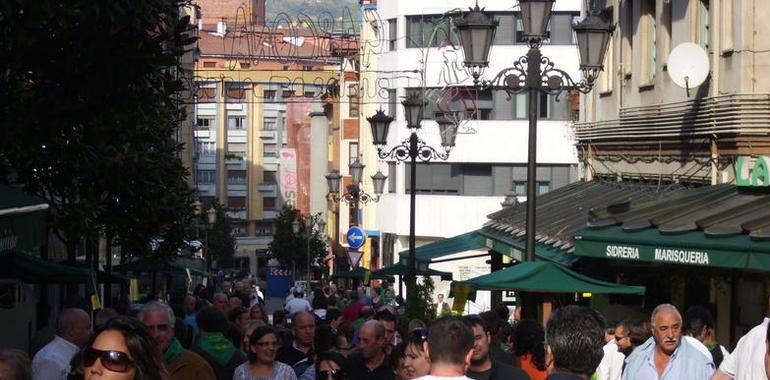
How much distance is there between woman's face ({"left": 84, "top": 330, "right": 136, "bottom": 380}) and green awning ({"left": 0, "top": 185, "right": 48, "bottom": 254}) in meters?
6.49

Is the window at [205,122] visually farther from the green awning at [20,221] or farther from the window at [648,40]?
the green awning at [20,221]

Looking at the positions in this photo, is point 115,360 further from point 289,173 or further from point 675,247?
point 289,173

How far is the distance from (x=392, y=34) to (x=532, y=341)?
47438mm

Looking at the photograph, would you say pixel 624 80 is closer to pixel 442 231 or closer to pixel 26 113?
pixel 26 113

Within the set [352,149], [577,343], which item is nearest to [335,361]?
[577,343]

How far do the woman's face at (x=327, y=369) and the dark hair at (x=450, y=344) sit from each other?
4042mm

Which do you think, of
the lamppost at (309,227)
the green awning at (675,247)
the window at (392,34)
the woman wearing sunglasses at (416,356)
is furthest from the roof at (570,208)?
the lamppost at (309,227)

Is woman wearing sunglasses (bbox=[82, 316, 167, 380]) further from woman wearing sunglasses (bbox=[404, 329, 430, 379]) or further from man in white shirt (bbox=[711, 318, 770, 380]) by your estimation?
woman wearing sunglasses (bbox=[404, 329, 430, 379])

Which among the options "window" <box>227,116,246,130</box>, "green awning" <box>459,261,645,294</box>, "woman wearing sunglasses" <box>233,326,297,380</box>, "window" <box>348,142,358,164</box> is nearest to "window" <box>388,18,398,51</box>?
"window" <box>348,142,358,164</box>

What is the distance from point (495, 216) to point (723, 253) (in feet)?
Result: 46.8

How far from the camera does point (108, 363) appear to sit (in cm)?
589

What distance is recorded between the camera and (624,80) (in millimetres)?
27406

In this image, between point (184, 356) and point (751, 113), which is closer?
point (184, 356)

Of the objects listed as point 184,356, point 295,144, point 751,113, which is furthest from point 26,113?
point 295,144
